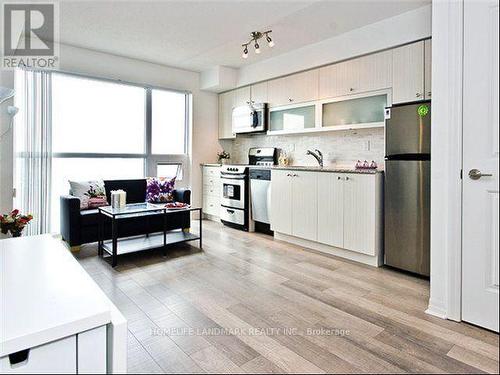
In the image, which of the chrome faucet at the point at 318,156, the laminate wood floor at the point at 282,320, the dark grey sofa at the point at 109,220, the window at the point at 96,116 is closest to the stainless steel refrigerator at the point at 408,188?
the laminate wood floor at the point at 282,320

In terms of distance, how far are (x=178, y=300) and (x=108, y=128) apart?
3292 mm

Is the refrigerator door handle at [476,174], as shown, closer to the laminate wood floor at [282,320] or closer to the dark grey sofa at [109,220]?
the laminate wood floor at [282,320]

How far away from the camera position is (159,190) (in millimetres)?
4352

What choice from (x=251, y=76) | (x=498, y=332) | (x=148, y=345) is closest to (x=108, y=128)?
(x=251, y=76)

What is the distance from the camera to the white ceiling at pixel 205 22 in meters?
3.04

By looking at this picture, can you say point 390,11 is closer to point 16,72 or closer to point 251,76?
point 251,76

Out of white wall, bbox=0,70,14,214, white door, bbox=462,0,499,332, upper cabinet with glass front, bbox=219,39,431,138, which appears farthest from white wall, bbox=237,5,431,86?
white wall, bbox=0,70,14,214

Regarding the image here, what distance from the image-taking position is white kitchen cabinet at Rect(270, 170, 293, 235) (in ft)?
12.9

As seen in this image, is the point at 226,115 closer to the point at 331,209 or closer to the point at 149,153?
the point at 149,153

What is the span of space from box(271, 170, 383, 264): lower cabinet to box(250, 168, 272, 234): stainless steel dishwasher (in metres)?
0.16

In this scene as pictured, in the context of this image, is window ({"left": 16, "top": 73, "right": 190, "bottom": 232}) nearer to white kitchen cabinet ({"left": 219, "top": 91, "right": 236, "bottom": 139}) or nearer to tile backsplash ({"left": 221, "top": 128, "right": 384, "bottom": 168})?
white kitchen cabinet ({"left": 219, "top": 91, "right": 236, "bottom": 139})

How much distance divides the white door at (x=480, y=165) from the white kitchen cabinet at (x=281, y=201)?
212 centimetres

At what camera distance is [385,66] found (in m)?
3.31

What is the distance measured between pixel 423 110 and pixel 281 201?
1.94 meters
